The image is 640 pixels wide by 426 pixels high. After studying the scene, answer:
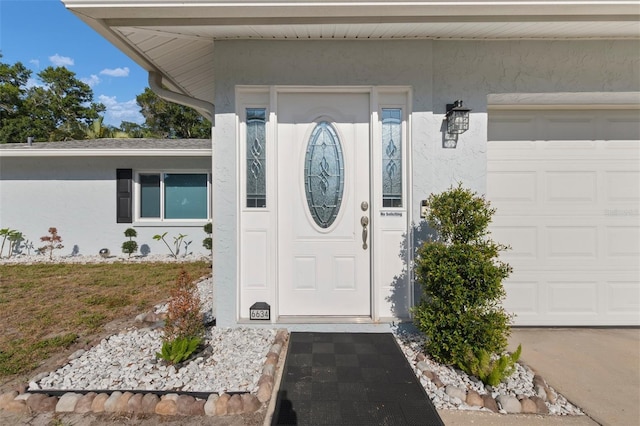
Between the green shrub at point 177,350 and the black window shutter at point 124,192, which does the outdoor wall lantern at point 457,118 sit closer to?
the green shrub at point 177,350

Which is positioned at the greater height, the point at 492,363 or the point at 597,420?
the point at 492,363

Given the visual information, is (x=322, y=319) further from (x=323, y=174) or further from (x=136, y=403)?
(x=136, y=403)

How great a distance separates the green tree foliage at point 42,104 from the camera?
1788cm

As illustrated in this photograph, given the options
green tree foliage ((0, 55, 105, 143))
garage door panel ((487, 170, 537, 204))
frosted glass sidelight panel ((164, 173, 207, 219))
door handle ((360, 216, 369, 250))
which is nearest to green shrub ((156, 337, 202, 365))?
door handle ((360, 216, 369, 250))

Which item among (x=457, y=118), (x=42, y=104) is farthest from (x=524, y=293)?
(x=42, y=104)

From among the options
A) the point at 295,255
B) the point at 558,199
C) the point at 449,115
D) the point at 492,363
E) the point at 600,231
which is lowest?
the point at 492,363

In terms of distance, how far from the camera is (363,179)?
3.10 meters

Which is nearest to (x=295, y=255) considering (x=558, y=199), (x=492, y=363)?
(x=492, y=363)

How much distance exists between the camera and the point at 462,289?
2354 millimetres

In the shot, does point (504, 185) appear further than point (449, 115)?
Yes

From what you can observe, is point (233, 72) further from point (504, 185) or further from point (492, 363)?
point (492, 363)

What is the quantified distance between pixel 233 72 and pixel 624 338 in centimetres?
474

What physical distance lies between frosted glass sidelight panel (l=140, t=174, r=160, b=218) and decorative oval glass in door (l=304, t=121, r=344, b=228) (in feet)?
20.0

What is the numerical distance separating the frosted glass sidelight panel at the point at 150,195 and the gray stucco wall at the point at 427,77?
18.5 feet
